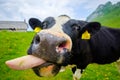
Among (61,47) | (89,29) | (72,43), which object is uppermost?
(89,29)

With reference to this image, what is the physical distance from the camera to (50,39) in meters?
5.34

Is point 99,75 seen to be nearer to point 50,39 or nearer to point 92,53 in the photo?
point 92,53

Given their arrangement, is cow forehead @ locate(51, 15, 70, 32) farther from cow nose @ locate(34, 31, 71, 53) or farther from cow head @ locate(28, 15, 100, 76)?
cow nose @ locate(34, 31, 71, 53)

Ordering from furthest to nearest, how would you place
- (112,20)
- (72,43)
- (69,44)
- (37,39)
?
(112,20) < (72,43) < (69,44) < (37,39)

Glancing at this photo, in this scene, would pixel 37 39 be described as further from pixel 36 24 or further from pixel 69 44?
pixel 36 24

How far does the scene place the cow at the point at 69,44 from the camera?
541 cm

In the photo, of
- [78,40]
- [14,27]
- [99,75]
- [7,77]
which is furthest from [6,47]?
[14,27]

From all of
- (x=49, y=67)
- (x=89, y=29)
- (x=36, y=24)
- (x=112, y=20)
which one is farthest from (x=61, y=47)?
(x=112, y=20)

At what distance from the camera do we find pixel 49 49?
542cm

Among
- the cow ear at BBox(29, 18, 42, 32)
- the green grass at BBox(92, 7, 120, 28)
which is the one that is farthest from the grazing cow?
the green grass at BBox(92, 7, 120, 28)

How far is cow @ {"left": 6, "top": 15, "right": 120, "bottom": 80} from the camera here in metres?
5.41

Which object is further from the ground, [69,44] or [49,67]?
[69,44]

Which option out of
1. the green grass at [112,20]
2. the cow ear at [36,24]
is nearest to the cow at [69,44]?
the cow ear at [36,24]

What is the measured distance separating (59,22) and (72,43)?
1.96 feet
